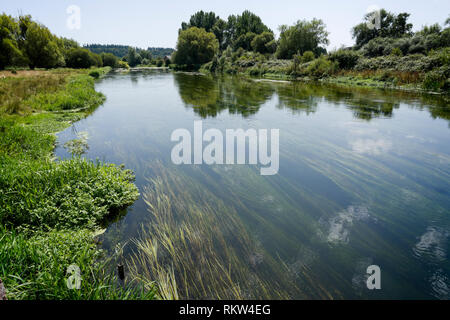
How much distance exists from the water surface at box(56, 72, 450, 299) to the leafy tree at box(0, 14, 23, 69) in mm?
34675

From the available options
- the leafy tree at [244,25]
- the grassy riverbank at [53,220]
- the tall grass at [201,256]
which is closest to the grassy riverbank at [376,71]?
the tall grass at [201,256]

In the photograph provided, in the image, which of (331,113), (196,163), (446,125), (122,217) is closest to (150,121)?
(196,163)

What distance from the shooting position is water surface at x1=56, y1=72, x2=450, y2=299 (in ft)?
9.89

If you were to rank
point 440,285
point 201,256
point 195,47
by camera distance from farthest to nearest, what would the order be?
point 195,47 < point 201,256 < point 440,285

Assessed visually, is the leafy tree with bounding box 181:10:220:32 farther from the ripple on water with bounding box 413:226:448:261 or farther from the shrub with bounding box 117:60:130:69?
the ripple on water with bounding box 413:226:448:261

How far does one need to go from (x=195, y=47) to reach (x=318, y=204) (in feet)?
197

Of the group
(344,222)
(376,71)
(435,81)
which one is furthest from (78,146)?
(376,71)

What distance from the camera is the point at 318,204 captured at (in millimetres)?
4492

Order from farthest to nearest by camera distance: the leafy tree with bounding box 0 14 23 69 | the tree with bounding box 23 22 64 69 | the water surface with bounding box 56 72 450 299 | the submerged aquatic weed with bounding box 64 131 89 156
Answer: the tree with bounding box 23 22 64 69, the leafy tree with bounding box 0 14 23 69, the submerged aquatic weed with bounding box 64 131 89 156, the water surface with bounding box 56 72 450 299

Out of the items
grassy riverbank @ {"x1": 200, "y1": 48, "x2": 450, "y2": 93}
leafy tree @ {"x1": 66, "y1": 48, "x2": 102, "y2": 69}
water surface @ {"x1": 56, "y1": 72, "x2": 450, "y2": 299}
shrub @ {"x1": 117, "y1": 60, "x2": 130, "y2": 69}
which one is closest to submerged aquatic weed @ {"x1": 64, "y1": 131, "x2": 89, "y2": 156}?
water surface @ {"x1": 56, "y1": 72, "x2": 450, "y2": 299}

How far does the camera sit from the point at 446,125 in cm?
977

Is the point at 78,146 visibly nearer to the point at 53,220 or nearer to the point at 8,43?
the point at 53,220

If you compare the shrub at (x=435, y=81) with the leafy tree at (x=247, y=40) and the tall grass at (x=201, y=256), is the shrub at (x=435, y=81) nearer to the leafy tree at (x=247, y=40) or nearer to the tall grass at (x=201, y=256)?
the tall grass at (x=201, y=256)

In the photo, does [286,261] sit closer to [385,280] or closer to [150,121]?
[385,280]
